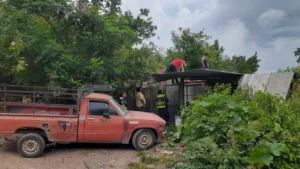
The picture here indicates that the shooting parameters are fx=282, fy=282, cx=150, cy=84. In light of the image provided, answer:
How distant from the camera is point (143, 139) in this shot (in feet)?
28.5

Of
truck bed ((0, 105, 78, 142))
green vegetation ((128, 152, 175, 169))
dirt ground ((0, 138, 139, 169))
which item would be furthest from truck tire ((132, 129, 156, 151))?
truck bed ((0, 105, 78, 142))

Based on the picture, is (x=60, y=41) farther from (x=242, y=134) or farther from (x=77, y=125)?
(x=242, y=134)

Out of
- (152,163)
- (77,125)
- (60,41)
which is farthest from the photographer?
(60,41)

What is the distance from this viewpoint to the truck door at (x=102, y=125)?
27.2 feet

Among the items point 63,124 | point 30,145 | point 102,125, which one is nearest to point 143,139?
point 102,125

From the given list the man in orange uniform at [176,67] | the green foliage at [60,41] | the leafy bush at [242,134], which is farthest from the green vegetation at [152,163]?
the man in orange uniform at [176,67]

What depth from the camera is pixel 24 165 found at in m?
7.19

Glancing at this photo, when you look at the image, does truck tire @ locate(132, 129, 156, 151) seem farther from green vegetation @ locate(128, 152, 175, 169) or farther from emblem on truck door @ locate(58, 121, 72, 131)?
emblem on truck door @ locate(58, 121, 72, 131)

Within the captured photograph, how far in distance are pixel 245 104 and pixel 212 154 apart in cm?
162

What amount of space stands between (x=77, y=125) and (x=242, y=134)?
4648 mm

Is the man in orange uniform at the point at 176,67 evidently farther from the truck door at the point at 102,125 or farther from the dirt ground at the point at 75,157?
the truck door at the point at 102,125

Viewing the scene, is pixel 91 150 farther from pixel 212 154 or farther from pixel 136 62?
pixel 136 62

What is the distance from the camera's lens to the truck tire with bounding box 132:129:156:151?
28.2 ft

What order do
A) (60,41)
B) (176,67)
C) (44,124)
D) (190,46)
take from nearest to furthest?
(44,124) < (60,41) < (176,67) < (190,46)
